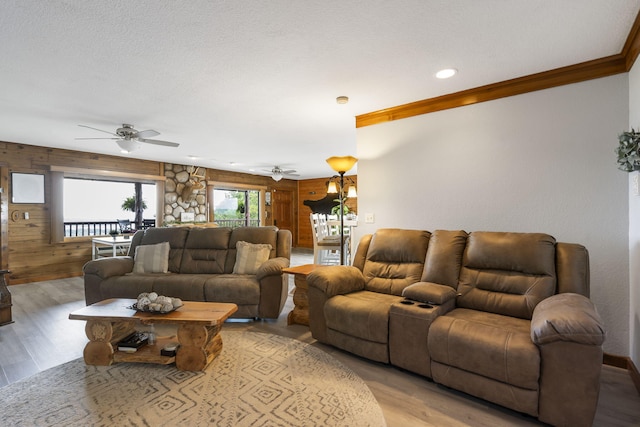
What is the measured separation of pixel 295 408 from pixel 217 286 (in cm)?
180

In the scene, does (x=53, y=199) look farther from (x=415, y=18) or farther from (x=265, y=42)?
(x=415, y=18)

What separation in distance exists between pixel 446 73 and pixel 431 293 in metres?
1.91

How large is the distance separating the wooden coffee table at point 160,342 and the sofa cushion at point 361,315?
0.86m

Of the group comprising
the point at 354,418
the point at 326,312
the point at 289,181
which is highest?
the point at 289,181

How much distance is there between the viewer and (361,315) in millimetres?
2434

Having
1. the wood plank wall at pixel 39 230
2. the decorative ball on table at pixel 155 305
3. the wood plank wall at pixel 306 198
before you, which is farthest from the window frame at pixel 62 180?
the wood plank wall at pixel 306 198

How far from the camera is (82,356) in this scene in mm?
2625

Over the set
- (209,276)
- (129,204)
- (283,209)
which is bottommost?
(209,276)

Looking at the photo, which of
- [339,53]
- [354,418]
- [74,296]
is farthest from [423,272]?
[74,296]

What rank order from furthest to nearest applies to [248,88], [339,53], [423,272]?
[248,88]
[423,272]
[339,53]

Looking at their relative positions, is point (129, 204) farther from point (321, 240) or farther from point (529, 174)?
point (529, 174)

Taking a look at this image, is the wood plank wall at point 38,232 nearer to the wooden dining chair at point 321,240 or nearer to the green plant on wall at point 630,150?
the wooden dining chair at point 321,240

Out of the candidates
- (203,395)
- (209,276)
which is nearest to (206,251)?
(209,276)

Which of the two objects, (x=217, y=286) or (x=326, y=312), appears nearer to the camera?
(x=326, y=312)
